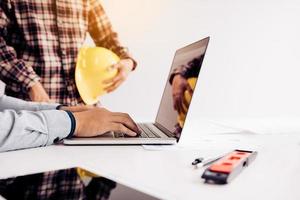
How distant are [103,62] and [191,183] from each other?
189cm

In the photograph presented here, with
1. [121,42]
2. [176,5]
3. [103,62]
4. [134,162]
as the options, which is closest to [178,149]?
[134,162]

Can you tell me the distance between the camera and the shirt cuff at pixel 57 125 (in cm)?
98

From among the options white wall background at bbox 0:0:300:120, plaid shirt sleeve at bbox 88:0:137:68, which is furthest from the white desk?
white wall background at bbox 0:0:300:120

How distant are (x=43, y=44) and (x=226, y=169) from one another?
180 centimetres

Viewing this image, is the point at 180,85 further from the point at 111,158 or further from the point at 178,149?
the point at 111,158

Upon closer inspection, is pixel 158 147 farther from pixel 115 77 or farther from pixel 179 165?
pixel 115 77

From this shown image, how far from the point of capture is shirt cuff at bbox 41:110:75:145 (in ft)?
3.22

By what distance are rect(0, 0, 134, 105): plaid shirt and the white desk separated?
4.35 feet

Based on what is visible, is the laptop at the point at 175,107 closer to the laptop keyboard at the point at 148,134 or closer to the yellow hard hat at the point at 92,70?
the laptop keyboard at the point at 148,134

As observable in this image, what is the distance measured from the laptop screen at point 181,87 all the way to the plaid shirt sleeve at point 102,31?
1.36 meters

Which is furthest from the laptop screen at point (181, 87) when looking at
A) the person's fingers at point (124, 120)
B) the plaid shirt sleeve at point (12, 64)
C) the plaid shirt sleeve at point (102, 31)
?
the plaid shirt sleeve at point (102, 31)

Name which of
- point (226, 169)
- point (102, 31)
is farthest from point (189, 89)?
point (102, 31)

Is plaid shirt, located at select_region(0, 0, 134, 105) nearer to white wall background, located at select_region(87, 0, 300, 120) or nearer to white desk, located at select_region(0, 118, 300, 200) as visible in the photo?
white wall background, located at select_region(87, 0, 300, 120)

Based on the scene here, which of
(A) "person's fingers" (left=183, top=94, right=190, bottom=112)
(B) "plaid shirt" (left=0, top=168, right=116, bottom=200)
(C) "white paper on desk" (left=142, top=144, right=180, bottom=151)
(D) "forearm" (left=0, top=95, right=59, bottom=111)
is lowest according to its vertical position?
(D) "forearm" (left=0, top=95, right=59, bottom=111)
